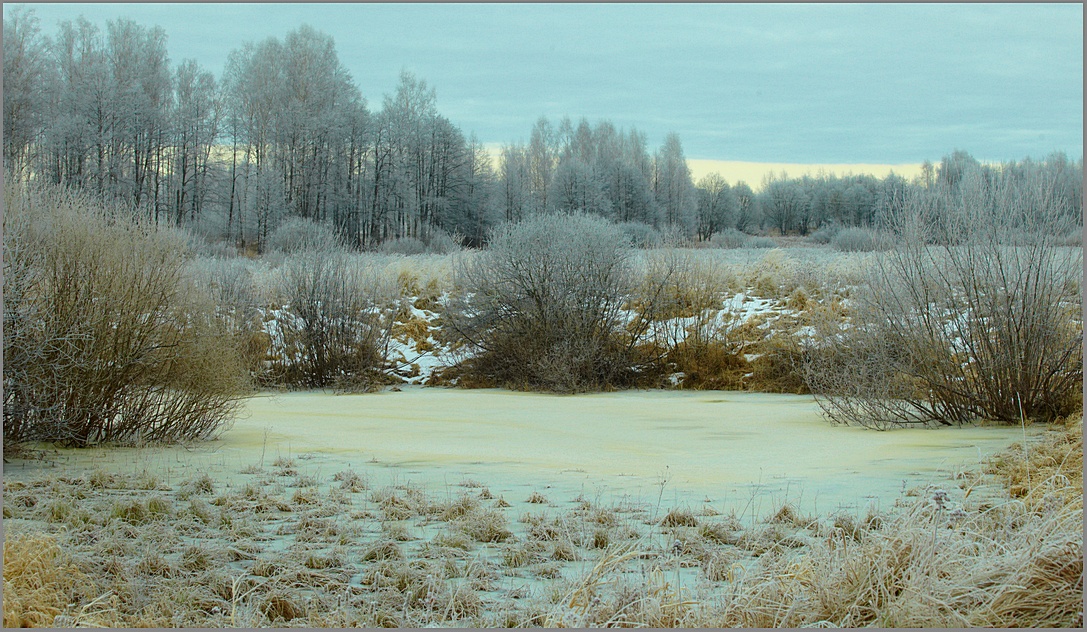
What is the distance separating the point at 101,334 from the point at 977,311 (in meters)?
11.3

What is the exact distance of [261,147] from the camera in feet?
162

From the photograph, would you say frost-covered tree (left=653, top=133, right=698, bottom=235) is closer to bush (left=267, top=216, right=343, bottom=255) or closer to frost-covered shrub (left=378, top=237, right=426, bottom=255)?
frost-covered shrub (left=378, top=237, right=426, bottom=255)

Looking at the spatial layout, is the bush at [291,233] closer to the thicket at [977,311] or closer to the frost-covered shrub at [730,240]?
the thicket at [977,311]

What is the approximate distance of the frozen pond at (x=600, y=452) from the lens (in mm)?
9375

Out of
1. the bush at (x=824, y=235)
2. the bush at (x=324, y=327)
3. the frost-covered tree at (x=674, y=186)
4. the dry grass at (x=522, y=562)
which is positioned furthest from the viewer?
the frost-covered tree at (x=674, y=186)

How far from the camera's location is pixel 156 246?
39.2 feet

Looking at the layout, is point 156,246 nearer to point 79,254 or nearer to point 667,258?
point 79,254

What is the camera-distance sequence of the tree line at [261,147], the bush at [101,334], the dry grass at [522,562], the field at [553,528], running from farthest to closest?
the tree line at [261,147]
the bush at [101,334]
the field at [553,528]
the dry grass at [522,562]

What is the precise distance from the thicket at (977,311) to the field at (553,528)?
787mm

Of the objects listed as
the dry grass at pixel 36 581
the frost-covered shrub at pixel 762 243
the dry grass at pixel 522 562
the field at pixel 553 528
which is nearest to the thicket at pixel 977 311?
the field at pixel 553 528

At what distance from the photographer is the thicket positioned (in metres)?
12.9

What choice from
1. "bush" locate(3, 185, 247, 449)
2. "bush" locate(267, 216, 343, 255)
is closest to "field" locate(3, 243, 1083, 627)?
"bush" locate(3, 185, 247, 449)

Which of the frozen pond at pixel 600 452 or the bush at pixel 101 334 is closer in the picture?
the frozen pond at pixel 600 452

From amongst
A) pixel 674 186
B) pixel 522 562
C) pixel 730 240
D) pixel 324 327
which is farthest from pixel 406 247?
pixel 522 562
